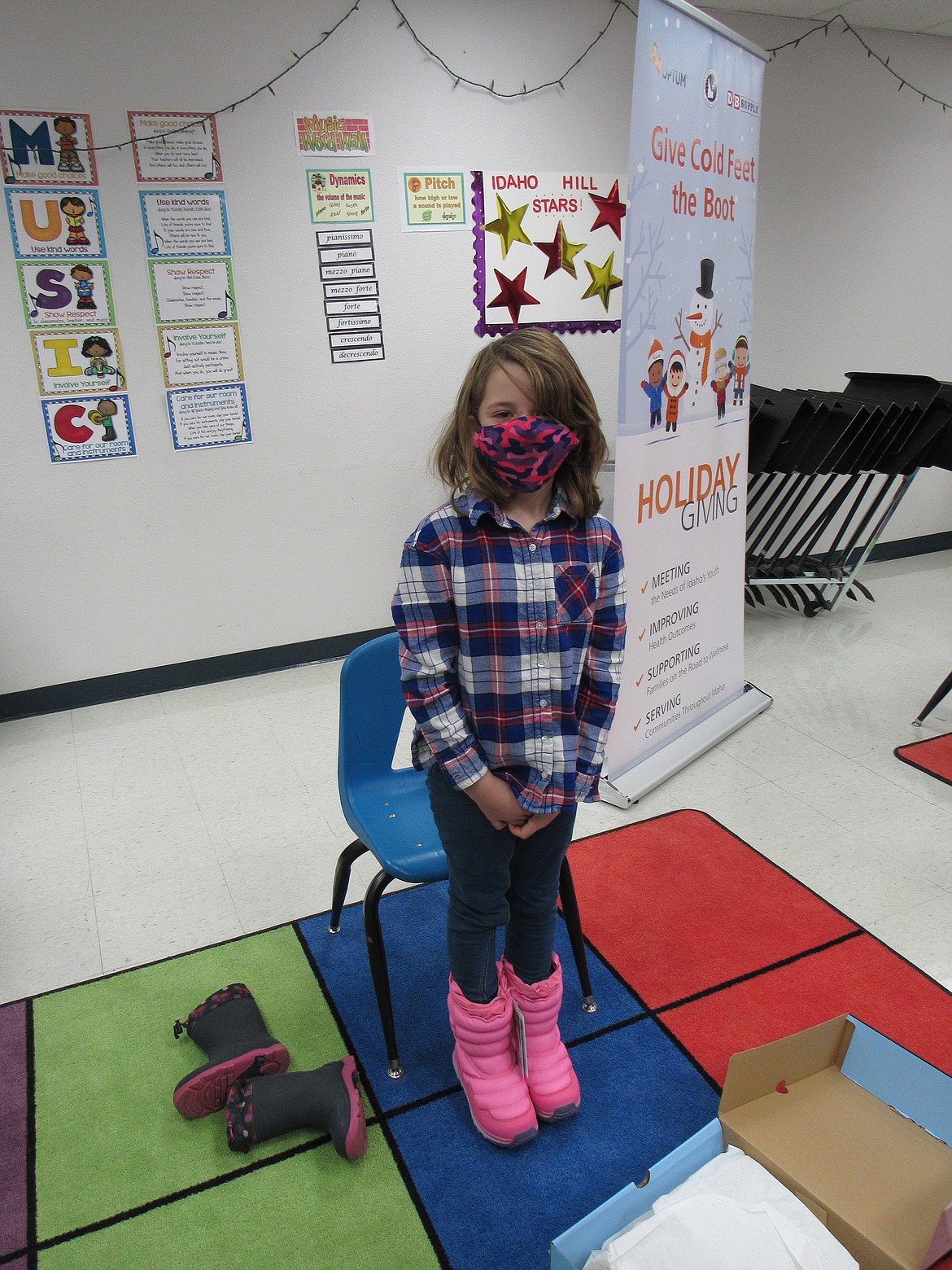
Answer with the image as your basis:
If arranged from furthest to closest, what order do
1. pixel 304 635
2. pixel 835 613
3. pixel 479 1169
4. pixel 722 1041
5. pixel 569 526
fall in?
1. pixel 835 613
2. pixel 304 635
3. pixel 722 1041
4. pixel 479 1169
5. pixel 569 526

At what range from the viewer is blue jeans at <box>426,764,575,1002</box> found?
1.35 m

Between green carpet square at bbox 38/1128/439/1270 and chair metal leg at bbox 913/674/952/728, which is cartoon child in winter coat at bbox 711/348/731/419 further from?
green carpet square at bbox 38/1128/439/1270

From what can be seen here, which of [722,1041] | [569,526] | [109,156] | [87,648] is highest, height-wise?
[109,156]

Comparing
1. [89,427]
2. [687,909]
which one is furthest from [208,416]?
[687,909]

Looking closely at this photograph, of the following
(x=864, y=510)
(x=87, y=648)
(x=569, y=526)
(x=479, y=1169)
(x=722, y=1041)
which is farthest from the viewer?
(x=864, y=510)

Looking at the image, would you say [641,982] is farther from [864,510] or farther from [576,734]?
[864,510]

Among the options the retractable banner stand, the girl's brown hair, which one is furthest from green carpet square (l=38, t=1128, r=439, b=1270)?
the retractable banner stand

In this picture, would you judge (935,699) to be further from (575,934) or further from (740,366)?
(575,934)

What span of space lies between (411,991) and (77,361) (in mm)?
2215

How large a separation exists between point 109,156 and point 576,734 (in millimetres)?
2464

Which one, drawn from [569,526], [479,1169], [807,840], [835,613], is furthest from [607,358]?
[479,1169]

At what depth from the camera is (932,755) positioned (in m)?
2.65

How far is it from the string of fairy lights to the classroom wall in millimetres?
19

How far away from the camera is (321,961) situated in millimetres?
1883
